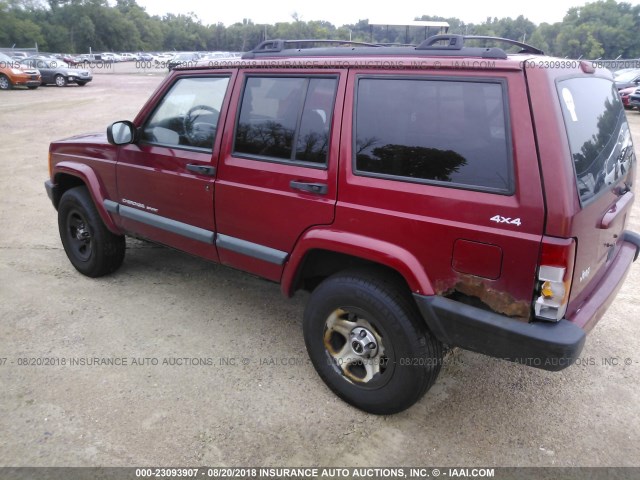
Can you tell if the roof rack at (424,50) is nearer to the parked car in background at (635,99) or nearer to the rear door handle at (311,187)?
the rear door handle at (311,187)

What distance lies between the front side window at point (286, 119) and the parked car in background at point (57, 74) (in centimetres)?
2453

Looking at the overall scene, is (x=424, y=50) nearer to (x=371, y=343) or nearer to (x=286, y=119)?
(x=286, y=119)

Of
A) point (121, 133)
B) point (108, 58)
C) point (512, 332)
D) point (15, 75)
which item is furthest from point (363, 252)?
point (108, 58)

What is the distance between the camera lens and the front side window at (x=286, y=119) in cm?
278

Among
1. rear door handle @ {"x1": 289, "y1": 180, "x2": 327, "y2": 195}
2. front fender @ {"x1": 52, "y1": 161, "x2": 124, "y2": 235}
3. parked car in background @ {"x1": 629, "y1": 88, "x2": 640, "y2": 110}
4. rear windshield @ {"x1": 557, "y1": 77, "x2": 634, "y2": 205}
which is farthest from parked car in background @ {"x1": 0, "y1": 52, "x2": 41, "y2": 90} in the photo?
rear windshield @ {"x1": 557, "y1": 77, "x2": 634, "y2": 205}

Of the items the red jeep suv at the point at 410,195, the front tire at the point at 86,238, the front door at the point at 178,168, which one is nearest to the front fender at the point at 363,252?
the red jeep suv at the point at 410,195

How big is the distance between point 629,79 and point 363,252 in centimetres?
2160

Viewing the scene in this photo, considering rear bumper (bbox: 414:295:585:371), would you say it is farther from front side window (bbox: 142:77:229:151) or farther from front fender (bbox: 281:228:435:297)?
front side window (bbox: 142:77:229:151)

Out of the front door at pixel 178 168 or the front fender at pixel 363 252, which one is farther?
the front door at pixel 178 168

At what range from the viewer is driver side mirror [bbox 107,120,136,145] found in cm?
367

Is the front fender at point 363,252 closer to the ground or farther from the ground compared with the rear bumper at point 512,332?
farther from the ground

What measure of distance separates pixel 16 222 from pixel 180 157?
3.72 meters

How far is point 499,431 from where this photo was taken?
2.69m

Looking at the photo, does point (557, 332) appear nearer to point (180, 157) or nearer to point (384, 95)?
point (384, 95)
